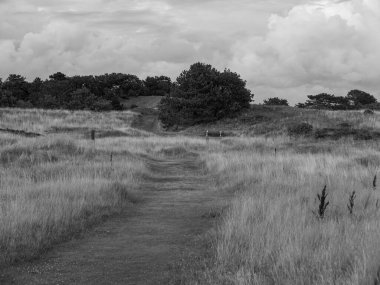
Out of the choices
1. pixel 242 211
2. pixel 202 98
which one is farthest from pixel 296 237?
pixel 202 98

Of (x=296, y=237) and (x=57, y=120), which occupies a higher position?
(x=57, y=120)

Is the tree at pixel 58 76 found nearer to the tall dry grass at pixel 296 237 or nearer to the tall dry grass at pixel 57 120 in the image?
the tall dry grass at pixel 57 120

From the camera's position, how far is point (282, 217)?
7891mm

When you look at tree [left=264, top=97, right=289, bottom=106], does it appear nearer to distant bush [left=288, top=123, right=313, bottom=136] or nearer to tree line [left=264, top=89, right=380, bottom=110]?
tree line [left=264, top=89, right=380, bottom=110]

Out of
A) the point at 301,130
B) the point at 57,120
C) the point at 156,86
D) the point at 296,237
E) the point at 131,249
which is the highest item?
the point at 156,86

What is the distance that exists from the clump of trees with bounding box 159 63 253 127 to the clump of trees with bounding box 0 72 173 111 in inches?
956

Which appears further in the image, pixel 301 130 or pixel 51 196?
pixel 301 130

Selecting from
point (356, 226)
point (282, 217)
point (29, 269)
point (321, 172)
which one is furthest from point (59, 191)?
point (321, 172)

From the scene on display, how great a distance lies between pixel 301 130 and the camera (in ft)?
115

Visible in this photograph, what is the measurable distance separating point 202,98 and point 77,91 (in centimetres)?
3520

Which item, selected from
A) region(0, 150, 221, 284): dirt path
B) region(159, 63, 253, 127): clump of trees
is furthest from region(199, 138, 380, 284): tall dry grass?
region(159, 63, 253, 127): clump of trees

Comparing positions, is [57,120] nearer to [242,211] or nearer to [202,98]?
[202,98]

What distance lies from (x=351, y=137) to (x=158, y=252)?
89.4ft

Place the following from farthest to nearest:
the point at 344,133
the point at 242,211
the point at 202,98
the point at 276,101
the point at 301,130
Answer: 1. the point at 276,101
2. the point at 202,98
3. the point at 301,130
4. the point at 344,133
5. the point at 242,211
